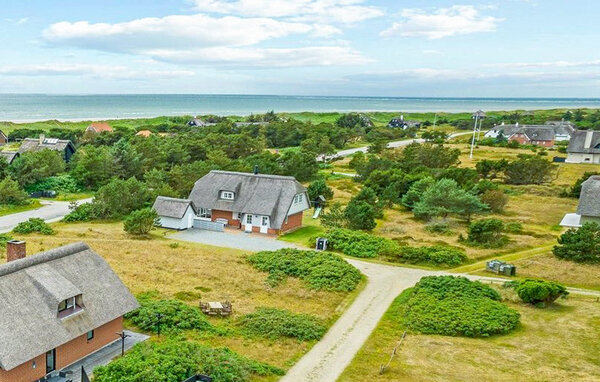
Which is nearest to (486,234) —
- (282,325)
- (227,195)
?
(227,195)

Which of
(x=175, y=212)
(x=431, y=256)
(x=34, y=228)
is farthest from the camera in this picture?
(x=175, y=212)

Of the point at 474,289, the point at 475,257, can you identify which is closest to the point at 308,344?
the point at 474,289

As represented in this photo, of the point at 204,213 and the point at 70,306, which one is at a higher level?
the point at 70,306

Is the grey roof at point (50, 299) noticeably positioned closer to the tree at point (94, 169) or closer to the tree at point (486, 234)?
the tree at point (486, 234)

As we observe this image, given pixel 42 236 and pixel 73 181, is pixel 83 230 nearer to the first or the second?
pixel 42 236

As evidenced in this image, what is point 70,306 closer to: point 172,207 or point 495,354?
point 495,354

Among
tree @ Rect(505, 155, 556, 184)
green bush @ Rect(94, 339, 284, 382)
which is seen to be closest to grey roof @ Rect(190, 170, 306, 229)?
green bush @ Rect(94, 339, 284, 382)
